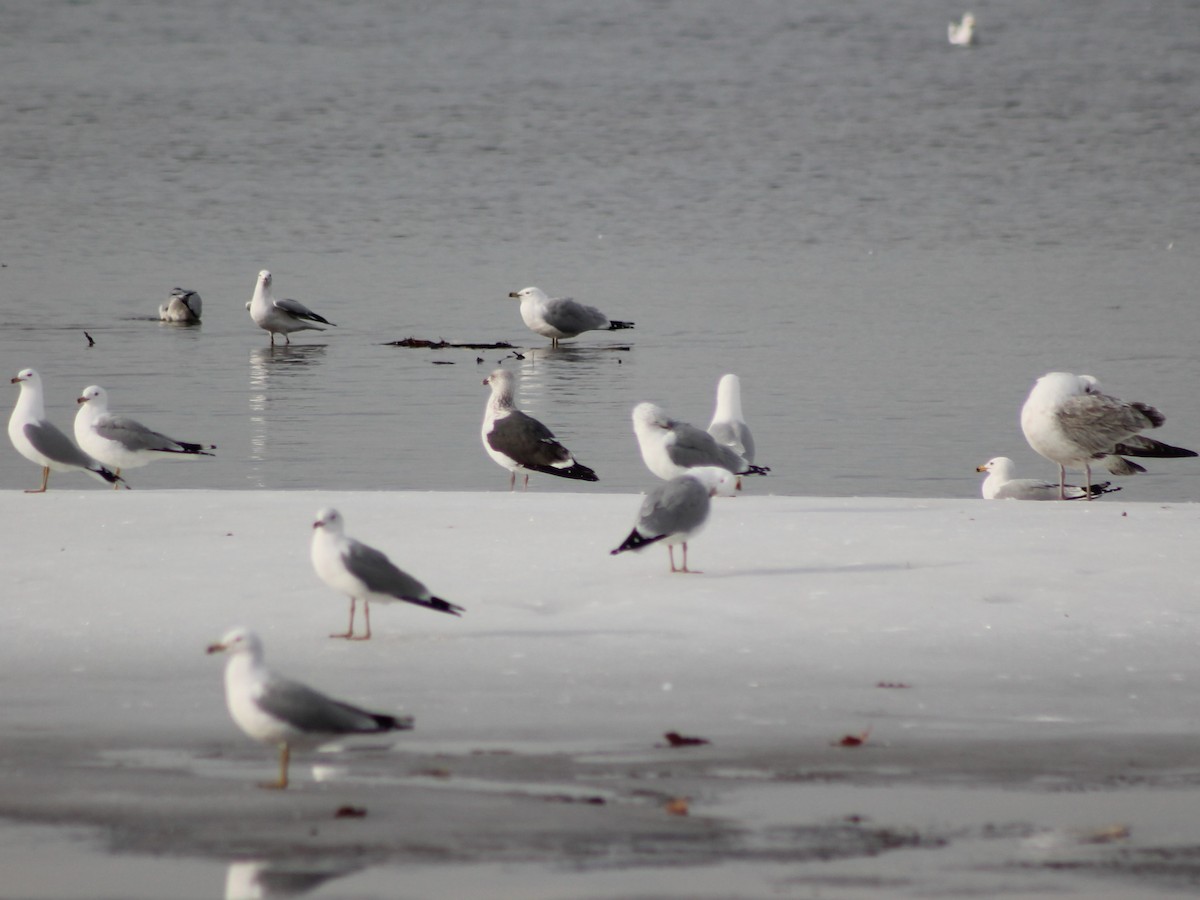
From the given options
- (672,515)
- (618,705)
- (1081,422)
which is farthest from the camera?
(1081,422)

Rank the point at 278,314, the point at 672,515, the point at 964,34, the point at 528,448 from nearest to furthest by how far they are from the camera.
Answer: the point at 672,515, the point at 528,448, the point at 278,314, the point at 964,34

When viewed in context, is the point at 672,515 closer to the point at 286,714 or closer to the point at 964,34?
the point at 286,714

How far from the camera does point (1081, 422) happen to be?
13320mm

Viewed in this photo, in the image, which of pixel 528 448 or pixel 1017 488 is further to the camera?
pixel 1017 488

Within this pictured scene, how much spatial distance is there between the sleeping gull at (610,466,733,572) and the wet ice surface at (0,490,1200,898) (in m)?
0.24

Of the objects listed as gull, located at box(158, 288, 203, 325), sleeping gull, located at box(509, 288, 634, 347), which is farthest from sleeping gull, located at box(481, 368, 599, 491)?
gull, located at box(158, 288, 203, 325)

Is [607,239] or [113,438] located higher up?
[607,239]

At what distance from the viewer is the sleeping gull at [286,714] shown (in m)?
6.47

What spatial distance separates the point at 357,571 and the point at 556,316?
1605 cm

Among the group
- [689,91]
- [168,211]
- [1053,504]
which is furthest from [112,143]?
[1053,504]

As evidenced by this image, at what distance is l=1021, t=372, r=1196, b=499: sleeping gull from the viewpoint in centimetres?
1333

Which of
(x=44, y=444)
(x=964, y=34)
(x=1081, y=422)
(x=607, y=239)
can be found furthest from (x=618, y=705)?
→ (x=964, y=34)

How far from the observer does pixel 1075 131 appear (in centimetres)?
5528

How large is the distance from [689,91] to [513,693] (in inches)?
2341
